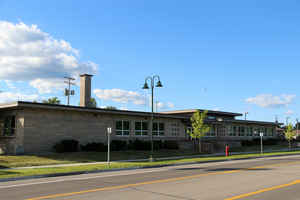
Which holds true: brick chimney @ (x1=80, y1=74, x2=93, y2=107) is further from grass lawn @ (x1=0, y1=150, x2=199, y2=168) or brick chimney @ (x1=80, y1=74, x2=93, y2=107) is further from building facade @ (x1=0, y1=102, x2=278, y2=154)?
grass lawn @ (x1=0, y1=150, x2=199, y2=168)

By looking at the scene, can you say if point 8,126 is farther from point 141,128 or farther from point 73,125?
point 141,128

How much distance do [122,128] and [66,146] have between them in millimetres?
7451

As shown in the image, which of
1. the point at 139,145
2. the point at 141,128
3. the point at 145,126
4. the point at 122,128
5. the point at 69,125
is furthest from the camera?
the point at 145,126

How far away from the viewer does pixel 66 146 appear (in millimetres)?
28156

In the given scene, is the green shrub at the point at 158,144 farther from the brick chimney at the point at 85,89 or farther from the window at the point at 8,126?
the window at the point at 8,126

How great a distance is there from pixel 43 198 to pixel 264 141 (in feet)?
158

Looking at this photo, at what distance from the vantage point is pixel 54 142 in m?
28.2

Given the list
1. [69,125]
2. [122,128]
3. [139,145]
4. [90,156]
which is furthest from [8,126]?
[139,145]

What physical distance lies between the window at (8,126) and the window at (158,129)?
15.3m

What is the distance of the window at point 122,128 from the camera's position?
33.8 meters

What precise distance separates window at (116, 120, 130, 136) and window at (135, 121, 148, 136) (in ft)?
4.11

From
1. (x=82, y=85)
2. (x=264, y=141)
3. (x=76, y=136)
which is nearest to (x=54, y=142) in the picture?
(x=76, y=136)

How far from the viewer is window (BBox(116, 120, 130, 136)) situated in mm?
33781

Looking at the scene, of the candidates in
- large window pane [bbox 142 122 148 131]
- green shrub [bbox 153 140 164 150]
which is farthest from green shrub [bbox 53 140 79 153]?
large window pane [bbox 142 122 148 131]
